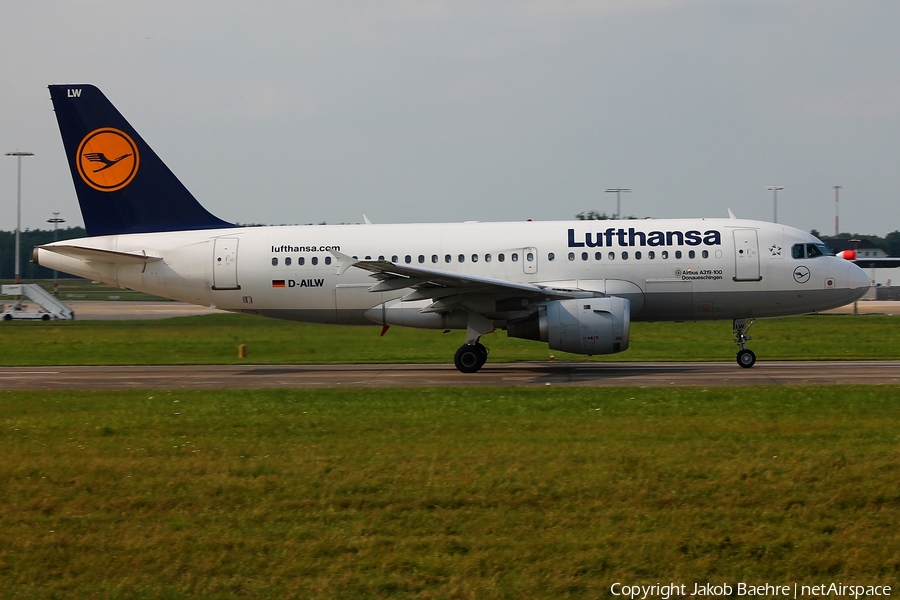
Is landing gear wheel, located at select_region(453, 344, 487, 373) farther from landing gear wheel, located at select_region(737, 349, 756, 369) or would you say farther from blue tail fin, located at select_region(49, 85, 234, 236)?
blue tail fin, located at select_region(49, 85, 234, 236)

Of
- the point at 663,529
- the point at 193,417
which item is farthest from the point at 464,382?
the point at 663,529

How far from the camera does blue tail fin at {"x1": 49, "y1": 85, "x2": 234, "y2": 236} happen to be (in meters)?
24.5

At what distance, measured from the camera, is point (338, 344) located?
2569 centimetres

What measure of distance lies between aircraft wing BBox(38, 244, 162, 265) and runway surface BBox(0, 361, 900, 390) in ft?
9.50

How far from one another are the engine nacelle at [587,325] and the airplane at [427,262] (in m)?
0.09

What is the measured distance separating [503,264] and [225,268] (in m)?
7.21

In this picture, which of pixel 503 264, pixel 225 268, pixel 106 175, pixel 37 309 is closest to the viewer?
pixel 503 264

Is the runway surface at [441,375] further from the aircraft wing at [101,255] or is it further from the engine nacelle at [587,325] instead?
the aircraft wing at [101,255]

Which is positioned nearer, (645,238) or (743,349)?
(743,349)

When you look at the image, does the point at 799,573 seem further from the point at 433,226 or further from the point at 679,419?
the point at 433,226

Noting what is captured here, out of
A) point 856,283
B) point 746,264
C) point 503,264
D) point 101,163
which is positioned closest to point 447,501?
point 503,264

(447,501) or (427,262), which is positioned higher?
(427,262)

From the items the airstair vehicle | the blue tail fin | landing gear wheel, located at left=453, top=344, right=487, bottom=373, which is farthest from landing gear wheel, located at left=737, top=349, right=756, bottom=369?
the airstair vehicle

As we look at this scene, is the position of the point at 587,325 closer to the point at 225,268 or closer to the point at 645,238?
the point at 645,238
